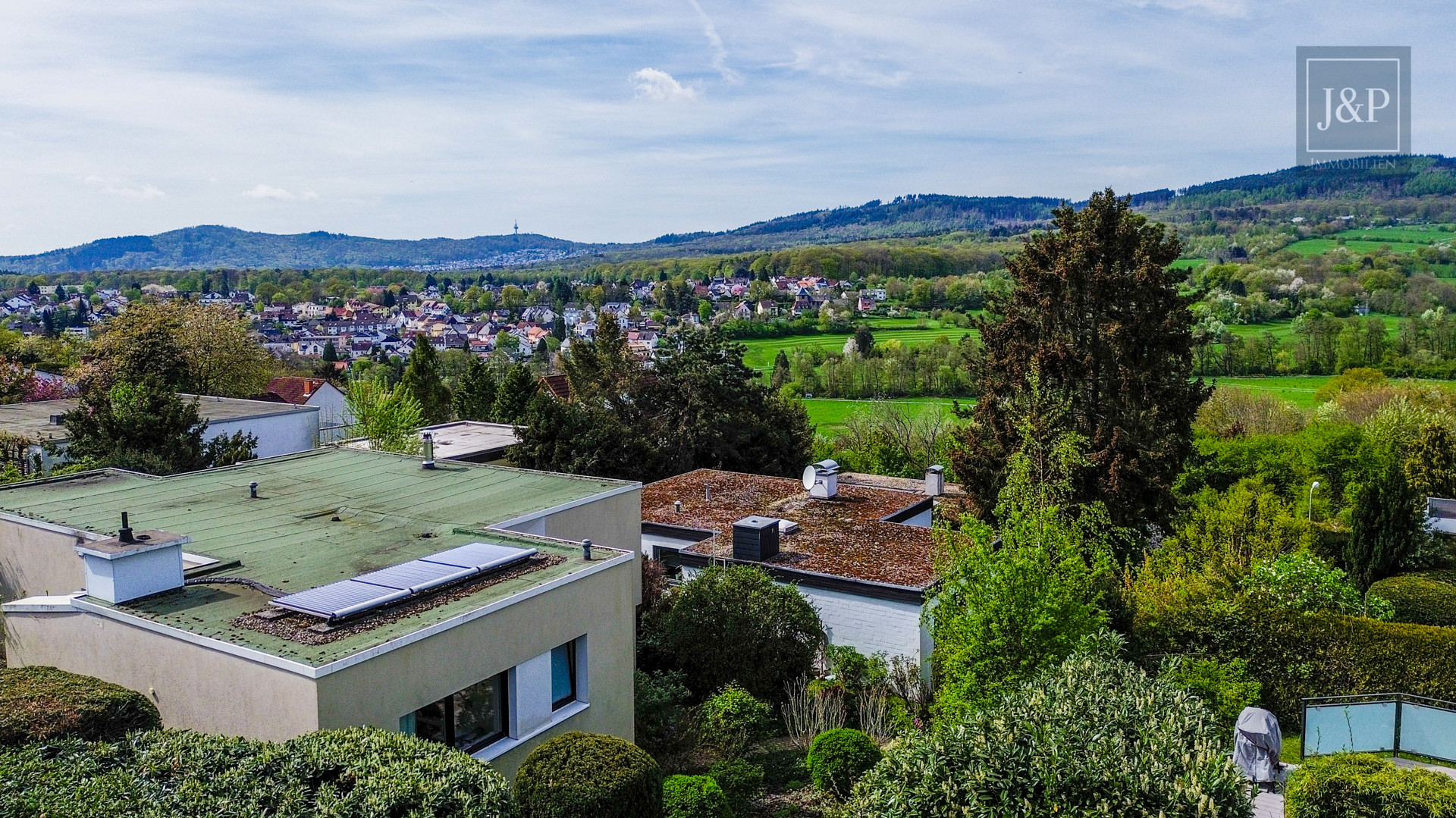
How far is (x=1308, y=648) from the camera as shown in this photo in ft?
54.1

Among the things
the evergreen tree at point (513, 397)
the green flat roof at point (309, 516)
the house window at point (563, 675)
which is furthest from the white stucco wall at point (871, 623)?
the evergreen tree at point (513, 397)

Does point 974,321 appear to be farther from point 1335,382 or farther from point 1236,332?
point 1236,332

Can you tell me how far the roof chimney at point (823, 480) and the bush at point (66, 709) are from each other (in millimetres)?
17324

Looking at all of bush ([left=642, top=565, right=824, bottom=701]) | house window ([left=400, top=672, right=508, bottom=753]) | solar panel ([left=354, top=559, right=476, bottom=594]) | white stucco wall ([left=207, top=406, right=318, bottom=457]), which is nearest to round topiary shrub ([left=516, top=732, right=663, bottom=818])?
house window ([left=400, top=672, right=508, bottom=753])

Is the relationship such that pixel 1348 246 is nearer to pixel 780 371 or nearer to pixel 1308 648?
pixel 780 371

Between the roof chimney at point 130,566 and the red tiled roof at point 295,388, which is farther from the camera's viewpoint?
the red tiled roof at point 295,388

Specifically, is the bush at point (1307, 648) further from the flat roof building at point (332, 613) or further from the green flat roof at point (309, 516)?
the flat roof building at point (332, 613)

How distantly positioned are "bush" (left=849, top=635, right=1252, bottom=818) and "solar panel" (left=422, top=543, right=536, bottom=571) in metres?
5.34

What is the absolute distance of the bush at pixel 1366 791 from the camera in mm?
9875

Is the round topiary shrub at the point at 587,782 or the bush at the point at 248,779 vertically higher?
the bush at the point at 248,779

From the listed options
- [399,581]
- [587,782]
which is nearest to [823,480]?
[399,581]

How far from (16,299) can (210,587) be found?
17660 cm

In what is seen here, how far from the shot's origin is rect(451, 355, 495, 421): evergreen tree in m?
47.0

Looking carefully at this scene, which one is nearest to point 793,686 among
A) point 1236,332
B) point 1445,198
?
point 1236,332
